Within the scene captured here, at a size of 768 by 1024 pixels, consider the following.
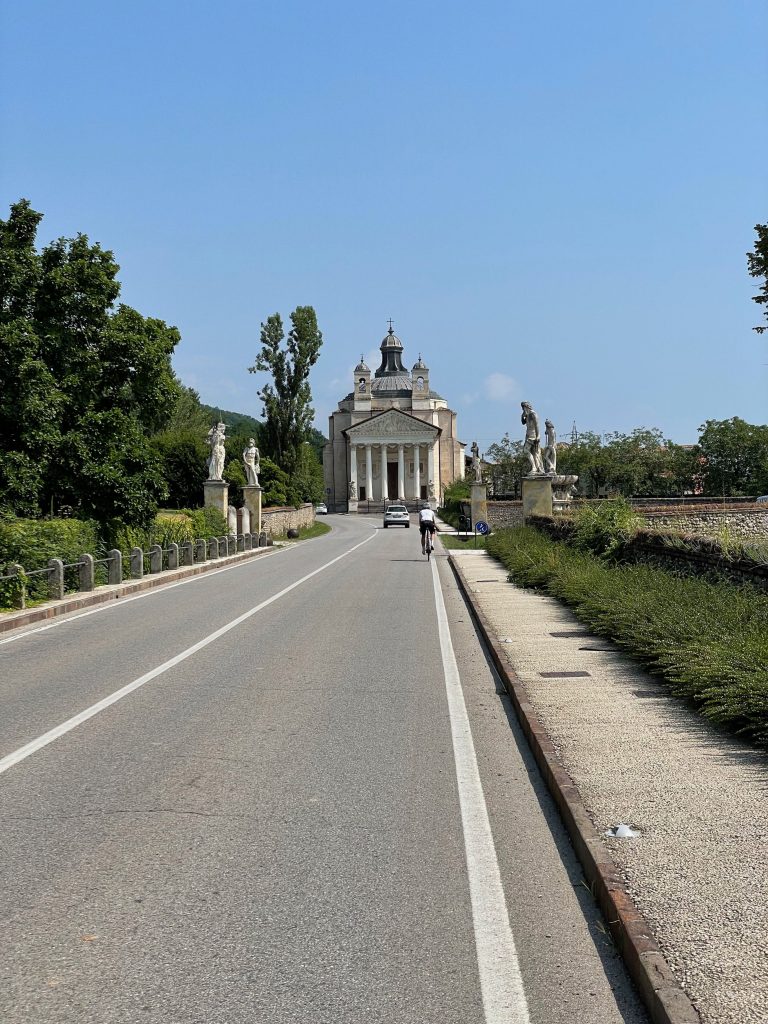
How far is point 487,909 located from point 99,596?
16.7 metres

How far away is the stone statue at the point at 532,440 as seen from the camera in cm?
3838

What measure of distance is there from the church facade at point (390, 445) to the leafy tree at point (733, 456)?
45065 mm

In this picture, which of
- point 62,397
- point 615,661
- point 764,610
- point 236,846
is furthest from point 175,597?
point 236,846

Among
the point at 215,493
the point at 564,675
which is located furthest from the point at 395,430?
the point at 564,675

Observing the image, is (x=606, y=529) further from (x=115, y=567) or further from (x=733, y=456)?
(x=733, y=456)

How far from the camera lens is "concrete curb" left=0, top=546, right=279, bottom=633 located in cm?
1630

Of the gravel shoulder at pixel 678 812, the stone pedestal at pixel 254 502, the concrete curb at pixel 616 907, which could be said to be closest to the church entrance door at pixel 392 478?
the stone pedestal at pixel 254 502

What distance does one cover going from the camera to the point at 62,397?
2591 cm

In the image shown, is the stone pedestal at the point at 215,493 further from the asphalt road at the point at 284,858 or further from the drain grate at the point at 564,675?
the drain grate at the point at 564,675

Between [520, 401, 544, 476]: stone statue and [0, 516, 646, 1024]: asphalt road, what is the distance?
91.6ft

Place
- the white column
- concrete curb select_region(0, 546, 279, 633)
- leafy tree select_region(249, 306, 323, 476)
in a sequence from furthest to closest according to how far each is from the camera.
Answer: the white column → leafy tree select_region(249, 306, 323, 476) → concrete curb select_region(0, 546, 279, 633)

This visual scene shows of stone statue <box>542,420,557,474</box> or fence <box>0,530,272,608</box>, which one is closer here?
fence <box>0,530,272,608</box>

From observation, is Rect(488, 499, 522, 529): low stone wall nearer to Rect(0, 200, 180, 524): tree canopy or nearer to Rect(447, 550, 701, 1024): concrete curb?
Rect(0, 200, 180, 524): tree canopy

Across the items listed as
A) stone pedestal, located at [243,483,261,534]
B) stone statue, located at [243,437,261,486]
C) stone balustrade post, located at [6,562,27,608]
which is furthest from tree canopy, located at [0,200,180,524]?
stone statue, located at [243,437,261,486]
